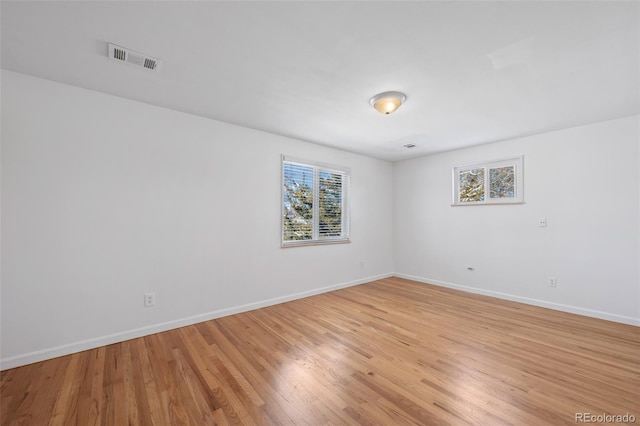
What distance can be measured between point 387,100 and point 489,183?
2821 mm

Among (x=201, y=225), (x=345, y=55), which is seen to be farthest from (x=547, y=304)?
(x=201, y=225)

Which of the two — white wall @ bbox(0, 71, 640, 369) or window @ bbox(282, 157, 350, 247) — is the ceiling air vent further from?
window @ bbox(282, 157, 350, 247)

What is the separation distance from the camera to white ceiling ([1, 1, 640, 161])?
1.60 meters

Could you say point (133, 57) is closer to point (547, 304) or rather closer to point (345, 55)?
point (345, 55)

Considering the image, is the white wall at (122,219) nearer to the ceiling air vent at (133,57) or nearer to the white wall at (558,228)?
the ceiling air vent at (133,57)

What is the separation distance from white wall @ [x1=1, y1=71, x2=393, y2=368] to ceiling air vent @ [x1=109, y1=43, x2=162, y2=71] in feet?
2.73

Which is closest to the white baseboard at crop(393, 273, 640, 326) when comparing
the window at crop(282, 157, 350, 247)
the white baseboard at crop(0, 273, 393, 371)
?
the window at crop(282, 157, 350, 247)

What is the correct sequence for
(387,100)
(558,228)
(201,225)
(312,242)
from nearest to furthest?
1. (387,100)
2. (201,225)
3. (558,228)
4. (312,242)

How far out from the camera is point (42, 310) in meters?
2.31

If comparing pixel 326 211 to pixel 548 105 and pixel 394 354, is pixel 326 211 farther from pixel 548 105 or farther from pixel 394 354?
pixel 548 105

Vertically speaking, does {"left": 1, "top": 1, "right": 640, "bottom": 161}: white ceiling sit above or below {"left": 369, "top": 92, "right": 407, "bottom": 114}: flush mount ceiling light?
above

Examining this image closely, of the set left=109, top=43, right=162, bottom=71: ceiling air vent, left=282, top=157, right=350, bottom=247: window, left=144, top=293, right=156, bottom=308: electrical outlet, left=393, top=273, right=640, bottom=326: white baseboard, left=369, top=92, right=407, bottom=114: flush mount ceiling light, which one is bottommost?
left=393, top=273, right=640, bottom=326: white baseboard

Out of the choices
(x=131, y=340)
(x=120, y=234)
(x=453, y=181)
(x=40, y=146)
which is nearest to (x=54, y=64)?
(x=40, y=146)

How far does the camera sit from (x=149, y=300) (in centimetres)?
282
